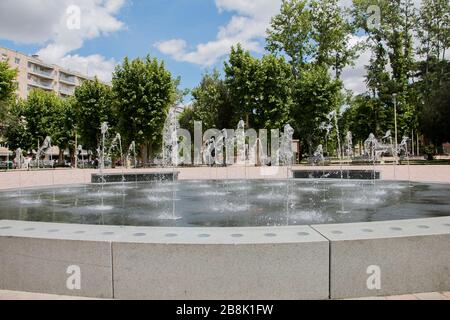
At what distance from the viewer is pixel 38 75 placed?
78.7 m

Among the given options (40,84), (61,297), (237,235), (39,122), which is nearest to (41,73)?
(40,84)

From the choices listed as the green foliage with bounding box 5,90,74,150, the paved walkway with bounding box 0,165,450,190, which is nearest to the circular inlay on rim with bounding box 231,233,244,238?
the paved walkway with bounding box 0,165,450,190

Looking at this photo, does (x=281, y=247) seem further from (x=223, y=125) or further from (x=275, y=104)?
(x=223, y=125)

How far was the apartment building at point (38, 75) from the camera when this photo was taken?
2829 inches

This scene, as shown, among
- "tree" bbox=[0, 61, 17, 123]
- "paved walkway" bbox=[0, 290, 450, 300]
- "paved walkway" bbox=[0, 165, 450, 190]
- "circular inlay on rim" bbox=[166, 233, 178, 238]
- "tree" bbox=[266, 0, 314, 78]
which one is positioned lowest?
"paved walkway" bbox=[0, 290, 450, 300]

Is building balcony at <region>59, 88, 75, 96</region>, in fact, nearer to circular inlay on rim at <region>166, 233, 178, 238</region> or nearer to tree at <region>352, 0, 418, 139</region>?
tree at <region>352, 0, 418, 139</region>

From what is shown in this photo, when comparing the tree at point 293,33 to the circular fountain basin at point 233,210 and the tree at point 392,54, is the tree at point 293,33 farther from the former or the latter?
the circular fountain basin at point 233,210

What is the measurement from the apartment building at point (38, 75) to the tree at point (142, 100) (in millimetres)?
38839

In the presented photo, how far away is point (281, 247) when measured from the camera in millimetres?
2949

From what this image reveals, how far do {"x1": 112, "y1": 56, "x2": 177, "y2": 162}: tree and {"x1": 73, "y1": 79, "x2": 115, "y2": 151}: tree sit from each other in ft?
22.8

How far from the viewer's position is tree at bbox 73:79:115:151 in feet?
141

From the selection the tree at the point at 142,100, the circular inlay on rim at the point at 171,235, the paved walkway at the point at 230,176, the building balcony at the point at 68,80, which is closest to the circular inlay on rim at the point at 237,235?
the circular inlay on rim at the point at 171,235

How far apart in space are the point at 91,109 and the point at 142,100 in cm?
1117
